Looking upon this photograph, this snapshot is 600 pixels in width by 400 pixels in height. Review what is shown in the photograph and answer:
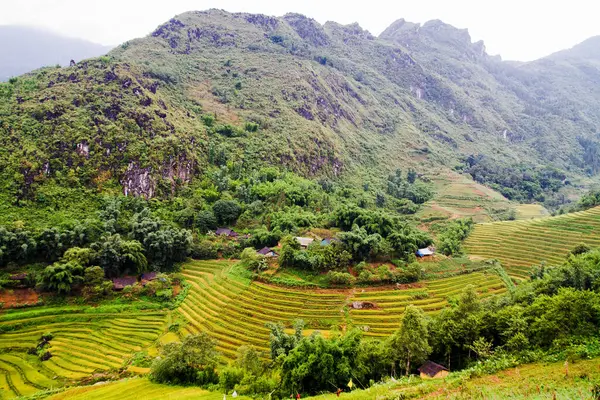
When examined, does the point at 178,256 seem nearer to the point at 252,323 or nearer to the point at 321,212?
the point at 252,323

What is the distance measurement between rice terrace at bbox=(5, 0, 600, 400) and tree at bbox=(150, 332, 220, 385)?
14 cm

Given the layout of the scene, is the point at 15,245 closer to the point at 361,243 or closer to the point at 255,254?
the point at 255,254

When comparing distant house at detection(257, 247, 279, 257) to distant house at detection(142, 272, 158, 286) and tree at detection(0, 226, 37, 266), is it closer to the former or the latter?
distant house at detection(142, 272, 158, 286)

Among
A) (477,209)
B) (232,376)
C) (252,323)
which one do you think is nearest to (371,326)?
(252,323)

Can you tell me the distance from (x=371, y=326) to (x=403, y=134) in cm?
10288

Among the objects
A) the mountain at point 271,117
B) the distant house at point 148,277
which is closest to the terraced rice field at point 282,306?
the distant house at point 148,277

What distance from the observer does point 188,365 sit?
83.8 feet

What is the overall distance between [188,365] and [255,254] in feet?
62.7

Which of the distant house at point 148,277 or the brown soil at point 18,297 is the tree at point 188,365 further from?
the brown soil at point 18,297

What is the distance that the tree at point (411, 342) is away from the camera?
22438 mm

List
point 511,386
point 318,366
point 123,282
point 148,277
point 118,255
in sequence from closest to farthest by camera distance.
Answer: point 511,386 < point 318,366 < point 118,255 < point 123,282 < point 148,277

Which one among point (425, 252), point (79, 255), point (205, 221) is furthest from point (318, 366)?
point (205, 221)

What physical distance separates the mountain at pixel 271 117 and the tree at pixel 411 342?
4562 cm

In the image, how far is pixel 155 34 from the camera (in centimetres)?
11488
